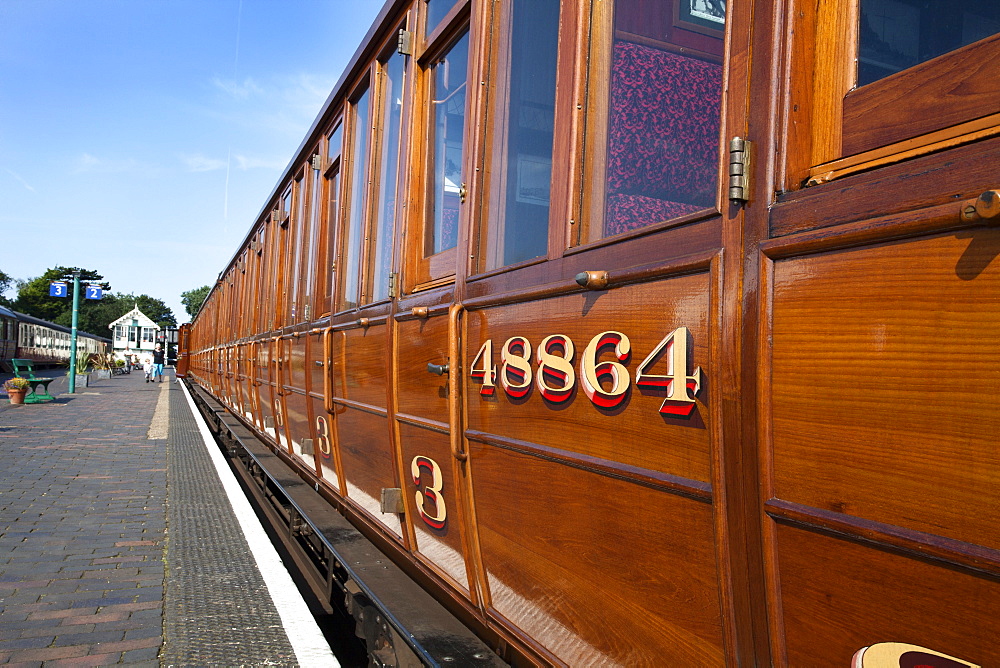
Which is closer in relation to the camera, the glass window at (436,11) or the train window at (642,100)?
the train window at (642,100)

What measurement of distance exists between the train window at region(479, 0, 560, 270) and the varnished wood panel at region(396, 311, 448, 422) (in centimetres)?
38

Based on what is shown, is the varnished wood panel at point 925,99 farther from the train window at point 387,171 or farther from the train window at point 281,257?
the train window at point 281,257

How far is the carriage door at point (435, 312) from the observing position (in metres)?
2.57

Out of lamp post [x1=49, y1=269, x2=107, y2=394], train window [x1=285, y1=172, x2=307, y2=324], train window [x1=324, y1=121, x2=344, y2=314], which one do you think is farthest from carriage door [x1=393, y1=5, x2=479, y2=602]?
lamp post [x1=49, y1=269, x2=107, y2=394]

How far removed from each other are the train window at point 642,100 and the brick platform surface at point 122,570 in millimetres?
2576

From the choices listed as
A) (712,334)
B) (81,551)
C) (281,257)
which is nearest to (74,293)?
(281,257)

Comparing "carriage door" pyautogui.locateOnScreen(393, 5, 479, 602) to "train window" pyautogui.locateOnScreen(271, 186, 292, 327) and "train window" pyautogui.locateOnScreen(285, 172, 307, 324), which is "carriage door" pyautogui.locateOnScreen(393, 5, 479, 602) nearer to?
"train window" pyautogui.locateOnScreen(285, 172, 307, 324)

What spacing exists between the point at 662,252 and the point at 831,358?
465 mm

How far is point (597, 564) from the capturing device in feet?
5.64

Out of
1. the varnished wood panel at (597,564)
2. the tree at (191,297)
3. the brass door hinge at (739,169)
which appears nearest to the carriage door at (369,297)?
the varnished wood panel at (597,564)

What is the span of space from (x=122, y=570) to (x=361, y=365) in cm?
246

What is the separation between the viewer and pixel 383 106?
3.74 meters

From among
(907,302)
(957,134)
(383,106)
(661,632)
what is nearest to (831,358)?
(907,302)

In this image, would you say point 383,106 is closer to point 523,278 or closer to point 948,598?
point 523,278
